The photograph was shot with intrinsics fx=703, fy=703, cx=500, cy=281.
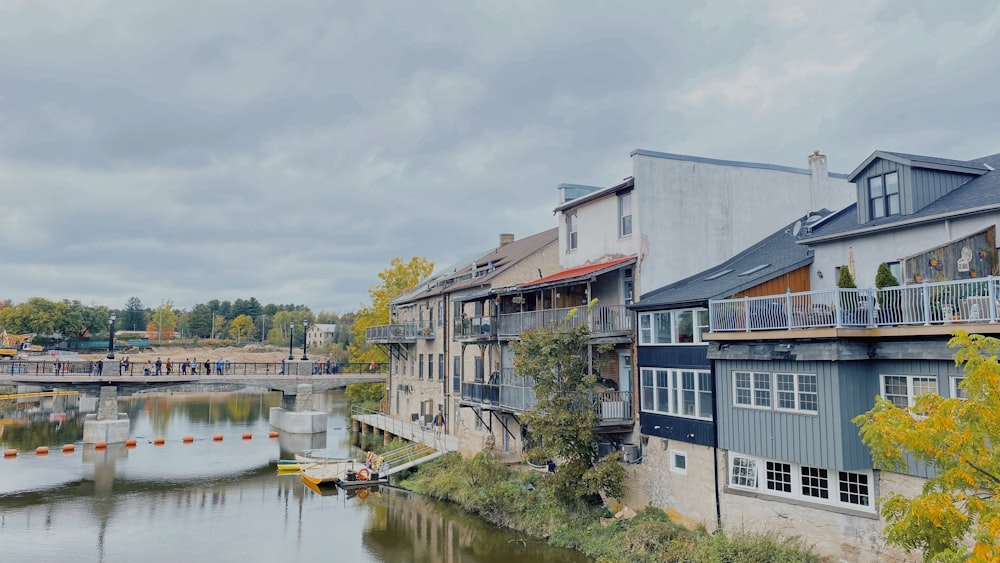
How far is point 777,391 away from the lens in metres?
17.6

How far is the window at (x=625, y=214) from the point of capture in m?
25.2

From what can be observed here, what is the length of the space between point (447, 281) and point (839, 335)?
2997cm

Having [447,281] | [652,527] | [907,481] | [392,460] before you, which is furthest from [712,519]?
[447,281]

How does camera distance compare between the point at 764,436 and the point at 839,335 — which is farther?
the point at 764,436

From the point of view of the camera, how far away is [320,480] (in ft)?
109

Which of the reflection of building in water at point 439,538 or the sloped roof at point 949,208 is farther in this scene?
the reflection of building in water at point 439,538

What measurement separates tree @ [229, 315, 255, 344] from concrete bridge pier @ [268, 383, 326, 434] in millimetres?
112914

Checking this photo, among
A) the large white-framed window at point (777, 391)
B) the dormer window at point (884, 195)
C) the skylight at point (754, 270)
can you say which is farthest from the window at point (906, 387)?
the skylight at point (754, 270)

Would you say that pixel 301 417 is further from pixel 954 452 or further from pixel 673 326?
pixel 954 452

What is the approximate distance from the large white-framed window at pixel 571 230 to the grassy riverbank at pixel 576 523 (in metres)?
9.24

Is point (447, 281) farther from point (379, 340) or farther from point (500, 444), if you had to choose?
point (500, 444)

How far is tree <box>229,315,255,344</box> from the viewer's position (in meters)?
163

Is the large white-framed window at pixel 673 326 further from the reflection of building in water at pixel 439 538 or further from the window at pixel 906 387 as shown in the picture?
the reflection of building in water at pixel 439 538

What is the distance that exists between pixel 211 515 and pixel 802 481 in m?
22.4
